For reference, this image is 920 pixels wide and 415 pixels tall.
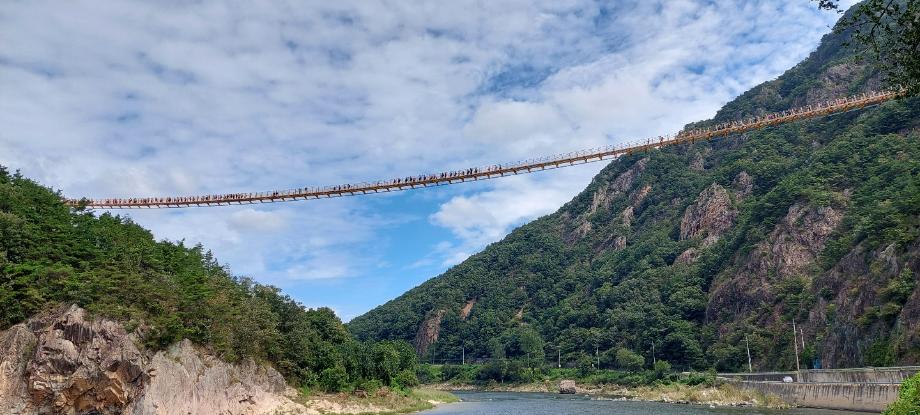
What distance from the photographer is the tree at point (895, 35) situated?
1305 centimetres

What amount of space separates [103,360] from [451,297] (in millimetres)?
128957

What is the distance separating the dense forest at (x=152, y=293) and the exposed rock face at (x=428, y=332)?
90.4 m

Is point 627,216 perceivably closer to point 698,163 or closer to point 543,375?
point 698,163

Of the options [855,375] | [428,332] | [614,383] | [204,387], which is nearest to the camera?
[204,387]

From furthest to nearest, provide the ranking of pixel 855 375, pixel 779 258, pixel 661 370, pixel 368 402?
pixel 779 258 < pixel 661 370 < pixel 368 402 < pixel 855 375

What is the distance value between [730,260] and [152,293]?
8335 centimetres

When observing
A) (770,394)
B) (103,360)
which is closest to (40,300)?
(103,360)

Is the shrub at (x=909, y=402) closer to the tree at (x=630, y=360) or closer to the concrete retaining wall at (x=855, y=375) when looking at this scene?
the concrete retaining wall at (x=855, y=375)

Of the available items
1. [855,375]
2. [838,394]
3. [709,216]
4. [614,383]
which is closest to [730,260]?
[709,216]

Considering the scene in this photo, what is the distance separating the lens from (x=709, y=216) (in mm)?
117625

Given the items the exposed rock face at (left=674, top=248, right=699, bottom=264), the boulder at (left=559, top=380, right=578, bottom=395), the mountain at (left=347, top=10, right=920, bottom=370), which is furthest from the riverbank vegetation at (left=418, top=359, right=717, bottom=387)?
the exposed rock face at (left=674, top=248, right=699, bottom=264)

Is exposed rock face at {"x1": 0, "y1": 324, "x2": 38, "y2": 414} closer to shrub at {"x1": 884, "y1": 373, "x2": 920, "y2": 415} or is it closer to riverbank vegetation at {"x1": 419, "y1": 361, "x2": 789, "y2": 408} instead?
shrub at {"x1": 884, "y1": 373, "x2": 920, "y2": 415}

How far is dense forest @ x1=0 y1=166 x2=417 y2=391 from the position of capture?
34.6 metres

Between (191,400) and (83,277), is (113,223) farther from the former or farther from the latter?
(191,400)
